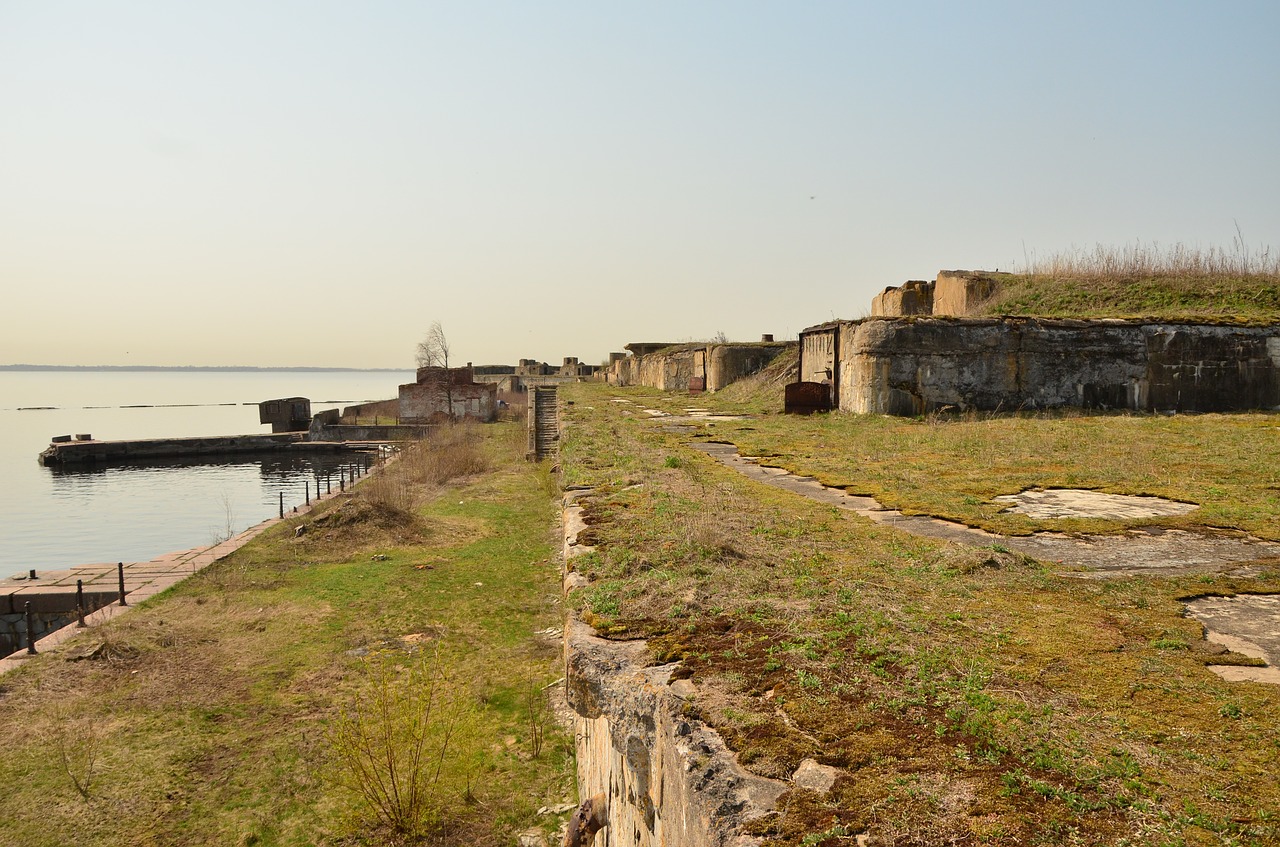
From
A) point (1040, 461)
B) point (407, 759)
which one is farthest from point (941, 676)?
point (1040, 461)

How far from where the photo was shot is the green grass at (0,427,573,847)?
512cm

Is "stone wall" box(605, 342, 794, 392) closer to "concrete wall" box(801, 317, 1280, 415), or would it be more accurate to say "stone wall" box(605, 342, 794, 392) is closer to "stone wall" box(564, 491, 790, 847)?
"concrete wall" box(801, 317, 1280, 415)

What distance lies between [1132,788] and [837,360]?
38.8 ft

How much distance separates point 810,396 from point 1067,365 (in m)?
4.00

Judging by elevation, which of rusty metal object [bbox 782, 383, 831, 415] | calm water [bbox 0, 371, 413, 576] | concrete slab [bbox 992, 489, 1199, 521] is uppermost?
rusty metal object [bbox 782, 383, 831, 415]

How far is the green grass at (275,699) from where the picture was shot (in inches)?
201

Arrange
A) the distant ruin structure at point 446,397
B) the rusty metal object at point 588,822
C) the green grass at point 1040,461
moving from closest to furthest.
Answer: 1. the rusty metal object at point 588,822
2. the green grass at point 1040,461
3. the distant ruin structure at point 446,397

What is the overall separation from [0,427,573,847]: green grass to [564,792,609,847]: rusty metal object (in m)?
1.59

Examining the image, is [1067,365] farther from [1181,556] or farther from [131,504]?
[131,504]

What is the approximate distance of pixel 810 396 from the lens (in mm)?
13164

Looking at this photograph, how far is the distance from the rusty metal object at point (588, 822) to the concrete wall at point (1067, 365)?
30.7ft

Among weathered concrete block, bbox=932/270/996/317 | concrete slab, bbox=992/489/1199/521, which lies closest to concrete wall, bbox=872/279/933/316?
weathered concrete block, bbox=932/270/996/317

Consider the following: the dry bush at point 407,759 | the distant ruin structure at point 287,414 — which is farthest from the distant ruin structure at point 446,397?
the dry bush at point 407,759

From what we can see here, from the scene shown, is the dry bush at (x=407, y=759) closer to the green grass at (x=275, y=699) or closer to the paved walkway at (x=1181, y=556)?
the green grass at (x=275, y=699)
